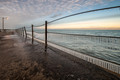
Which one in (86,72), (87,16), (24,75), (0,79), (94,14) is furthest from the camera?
(87,16)

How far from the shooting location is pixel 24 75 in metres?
1.18

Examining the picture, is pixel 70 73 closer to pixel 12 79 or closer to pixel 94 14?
pixel 12 79

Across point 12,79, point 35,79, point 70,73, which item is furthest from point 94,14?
point 12,79

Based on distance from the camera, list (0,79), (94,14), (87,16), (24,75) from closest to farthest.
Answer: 1. (0,79)
2. (24,75)
3. (94,14)
4. (87,16)

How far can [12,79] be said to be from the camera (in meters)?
1.08

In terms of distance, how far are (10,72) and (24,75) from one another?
1.16ft

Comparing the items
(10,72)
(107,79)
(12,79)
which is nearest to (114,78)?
(107,79)

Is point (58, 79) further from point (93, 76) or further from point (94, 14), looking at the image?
point (94, 14)

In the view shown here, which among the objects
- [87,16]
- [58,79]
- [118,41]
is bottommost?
[58,79]

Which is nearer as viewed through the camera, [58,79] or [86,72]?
[58,79]

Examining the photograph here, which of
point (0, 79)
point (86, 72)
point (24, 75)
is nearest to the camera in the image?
point (0, 79)

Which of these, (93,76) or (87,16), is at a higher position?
(87,16)

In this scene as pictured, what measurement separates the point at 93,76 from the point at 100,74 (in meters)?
0.17

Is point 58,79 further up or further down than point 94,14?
further down
